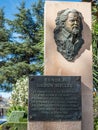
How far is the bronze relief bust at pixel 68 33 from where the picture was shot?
660 centimetres

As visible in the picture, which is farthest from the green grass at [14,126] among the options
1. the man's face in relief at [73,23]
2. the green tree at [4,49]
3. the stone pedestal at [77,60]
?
the green tree at [4,49]

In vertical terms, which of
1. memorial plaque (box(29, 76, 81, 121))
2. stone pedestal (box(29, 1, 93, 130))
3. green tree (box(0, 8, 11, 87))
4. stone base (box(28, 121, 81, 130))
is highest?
green tree (box(0, 8, 11, 87))

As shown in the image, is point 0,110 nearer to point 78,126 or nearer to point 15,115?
point 15,115

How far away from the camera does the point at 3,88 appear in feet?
126

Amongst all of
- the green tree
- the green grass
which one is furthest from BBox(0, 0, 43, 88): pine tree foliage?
the green grass

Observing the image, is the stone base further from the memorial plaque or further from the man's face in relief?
the man's face in relief

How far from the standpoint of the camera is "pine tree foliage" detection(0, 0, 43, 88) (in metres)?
35.4

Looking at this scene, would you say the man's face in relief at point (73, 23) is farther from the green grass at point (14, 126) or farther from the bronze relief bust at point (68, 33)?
the green grass at point (14, 126)

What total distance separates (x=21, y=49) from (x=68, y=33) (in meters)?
30.8

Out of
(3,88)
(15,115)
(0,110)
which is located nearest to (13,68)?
(3,88)

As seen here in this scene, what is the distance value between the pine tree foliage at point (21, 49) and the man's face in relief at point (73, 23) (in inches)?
1063

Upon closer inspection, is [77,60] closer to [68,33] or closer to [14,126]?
[68,33]

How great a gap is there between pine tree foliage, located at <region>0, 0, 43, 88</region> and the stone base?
1079 inches

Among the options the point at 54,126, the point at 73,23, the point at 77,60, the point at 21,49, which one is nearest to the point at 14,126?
the point at 77,60
